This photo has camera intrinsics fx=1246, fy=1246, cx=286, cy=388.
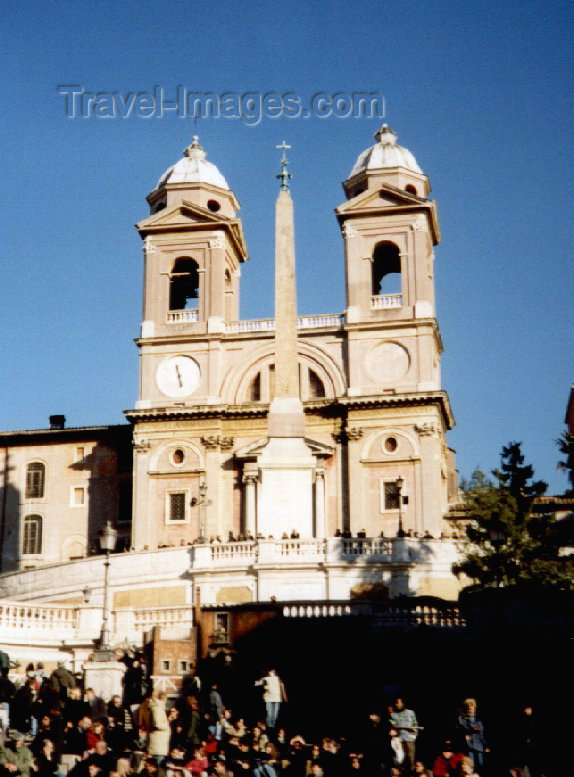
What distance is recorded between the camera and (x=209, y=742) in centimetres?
1945

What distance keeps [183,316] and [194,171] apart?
25.9ft

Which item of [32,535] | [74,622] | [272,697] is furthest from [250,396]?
[272,697]

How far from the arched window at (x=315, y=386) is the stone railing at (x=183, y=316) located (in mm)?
6277

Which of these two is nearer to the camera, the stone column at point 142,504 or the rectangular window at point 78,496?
the stone column at point 142,504

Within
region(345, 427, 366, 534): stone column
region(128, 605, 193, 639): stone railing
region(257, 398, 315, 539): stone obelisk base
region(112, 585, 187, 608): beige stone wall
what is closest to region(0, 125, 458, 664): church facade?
region(345, 427, 366, 534): stone column

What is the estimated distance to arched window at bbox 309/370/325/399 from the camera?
2196 inches

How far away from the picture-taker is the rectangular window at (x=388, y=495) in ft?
173

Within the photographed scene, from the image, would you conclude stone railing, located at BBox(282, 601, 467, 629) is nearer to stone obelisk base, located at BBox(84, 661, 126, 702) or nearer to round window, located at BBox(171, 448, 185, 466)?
stone obelisk base, located at BBox(84, 661, 126, 702)

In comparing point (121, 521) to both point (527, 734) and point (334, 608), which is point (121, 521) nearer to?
point (334, 608)

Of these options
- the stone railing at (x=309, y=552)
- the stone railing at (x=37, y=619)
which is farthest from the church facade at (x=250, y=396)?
the stone railing at (x=37, y=619)

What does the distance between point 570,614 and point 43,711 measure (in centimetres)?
1081

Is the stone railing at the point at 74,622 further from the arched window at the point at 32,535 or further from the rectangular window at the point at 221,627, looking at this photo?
the arched window at the point at 32,535

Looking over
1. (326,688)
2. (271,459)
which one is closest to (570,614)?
(326,688)

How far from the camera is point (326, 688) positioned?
2441cm
